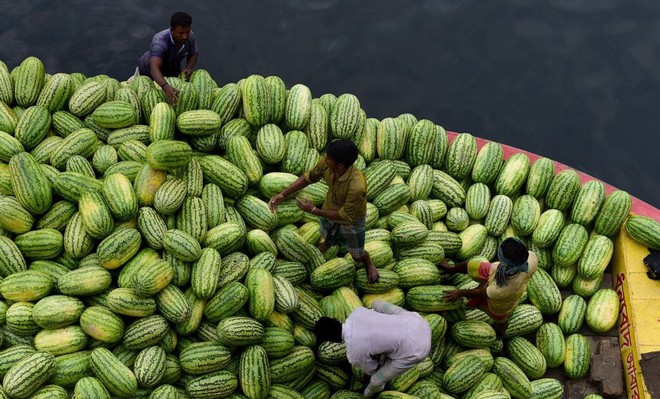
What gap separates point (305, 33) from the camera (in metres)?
9.02

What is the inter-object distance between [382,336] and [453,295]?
117 cm

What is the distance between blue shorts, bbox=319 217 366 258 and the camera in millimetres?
4977

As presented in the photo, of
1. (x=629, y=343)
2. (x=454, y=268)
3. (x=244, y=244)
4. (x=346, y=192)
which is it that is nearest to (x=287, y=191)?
(x=244, y=244)

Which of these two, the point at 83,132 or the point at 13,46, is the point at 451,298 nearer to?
the point at 83,132

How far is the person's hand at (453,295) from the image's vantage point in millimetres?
5129

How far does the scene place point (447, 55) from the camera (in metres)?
8.84

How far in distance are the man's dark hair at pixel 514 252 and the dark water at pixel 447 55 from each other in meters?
3.94

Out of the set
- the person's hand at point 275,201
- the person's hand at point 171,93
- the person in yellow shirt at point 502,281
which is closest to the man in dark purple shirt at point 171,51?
the person's hand at point 171,93

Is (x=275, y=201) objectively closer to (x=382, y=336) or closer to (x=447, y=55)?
(x=382, y=336)

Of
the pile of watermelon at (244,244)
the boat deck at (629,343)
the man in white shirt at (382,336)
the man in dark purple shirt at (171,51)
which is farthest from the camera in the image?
the man in dark purple shirt at (171,51)

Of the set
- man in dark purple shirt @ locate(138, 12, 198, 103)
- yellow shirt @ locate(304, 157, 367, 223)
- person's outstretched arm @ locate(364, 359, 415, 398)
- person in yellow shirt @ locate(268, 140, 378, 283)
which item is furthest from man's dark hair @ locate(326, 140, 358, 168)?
man in dark purple shirt @ locate(138, 12, 198, 103)

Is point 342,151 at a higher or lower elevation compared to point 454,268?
higher

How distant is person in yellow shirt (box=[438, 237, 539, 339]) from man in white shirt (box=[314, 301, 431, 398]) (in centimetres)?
73

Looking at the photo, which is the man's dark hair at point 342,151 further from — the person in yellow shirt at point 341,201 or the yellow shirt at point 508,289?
the yellow shirt at point 508,289
